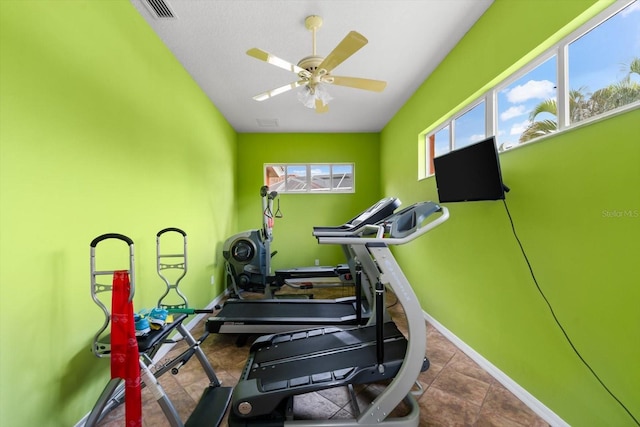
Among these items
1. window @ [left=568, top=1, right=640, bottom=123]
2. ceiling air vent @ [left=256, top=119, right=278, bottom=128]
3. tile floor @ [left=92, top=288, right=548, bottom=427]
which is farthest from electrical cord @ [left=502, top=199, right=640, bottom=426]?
ceiling air vent @ [left=256, top=119, right=278, bottom=128]

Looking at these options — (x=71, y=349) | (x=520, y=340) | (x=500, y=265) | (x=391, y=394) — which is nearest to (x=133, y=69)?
(x=71, y=349)

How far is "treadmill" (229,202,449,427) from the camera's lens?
4.77 feet

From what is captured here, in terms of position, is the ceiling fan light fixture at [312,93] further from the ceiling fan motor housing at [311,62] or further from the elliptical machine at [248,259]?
the elliptical machine at [248,259]

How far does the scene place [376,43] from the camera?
7.88ft

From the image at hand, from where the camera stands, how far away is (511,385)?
1.83 meters

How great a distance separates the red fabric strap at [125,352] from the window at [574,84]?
8.67 ft

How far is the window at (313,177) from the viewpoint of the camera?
5.14 metres

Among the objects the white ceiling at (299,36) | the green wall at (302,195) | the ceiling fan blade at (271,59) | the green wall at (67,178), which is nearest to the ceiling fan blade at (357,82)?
the ceiling fan blade at (271,59)

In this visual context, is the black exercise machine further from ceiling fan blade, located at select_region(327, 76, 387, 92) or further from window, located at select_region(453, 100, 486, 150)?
window, located at select_region(453, 100, 486, 150)

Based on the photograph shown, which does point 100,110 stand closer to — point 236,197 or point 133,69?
point 133,69

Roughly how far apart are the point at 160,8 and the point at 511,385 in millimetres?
3932

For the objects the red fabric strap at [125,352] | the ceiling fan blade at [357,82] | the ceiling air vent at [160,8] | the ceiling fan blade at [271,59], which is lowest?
the red fabric strap at [125,352]

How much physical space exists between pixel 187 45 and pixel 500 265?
3.39m

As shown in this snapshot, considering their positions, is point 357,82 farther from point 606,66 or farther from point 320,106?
point 606,66
